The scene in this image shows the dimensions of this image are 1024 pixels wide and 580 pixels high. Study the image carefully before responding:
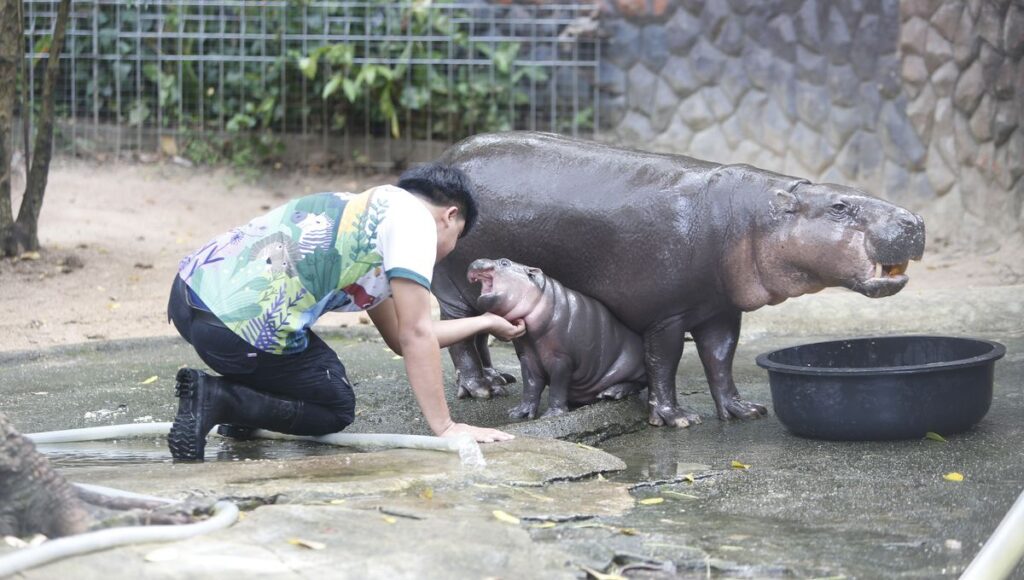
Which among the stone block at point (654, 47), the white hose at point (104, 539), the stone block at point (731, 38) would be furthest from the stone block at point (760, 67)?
the white hose at point (104, 539)

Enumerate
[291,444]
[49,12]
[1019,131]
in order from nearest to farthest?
[291,444] < [1019,131] < [49,12]

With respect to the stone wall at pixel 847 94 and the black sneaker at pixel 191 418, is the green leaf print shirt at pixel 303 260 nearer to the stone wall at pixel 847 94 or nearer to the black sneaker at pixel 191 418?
the black sneaker at pixel 191 418

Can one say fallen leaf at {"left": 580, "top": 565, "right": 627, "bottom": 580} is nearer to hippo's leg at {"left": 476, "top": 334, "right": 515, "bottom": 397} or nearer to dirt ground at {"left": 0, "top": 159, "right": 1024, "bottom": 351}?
hippo's leg at {"left": 476, "top": 334, "right": 515, "bottom": 397}

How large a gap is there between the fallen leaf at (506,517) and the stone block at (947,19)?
830 cm

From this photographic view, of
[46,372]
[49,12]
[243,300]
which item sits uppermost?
[49,12]

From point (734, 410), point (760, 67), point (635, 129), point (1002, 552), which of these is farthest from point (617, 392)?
point (635, 129)

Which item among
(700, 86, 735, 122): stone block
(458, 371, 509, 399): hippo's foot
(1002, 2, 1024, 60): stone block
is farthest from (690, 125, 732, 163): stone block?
(458, 371, 509, 399): hippo's foot

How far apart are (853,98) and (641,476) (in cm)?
808

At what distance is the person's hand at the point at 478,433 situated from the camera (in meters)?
4.71

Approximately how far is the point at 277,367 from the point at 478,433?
79cm

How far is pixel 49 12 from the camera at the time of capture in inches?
524

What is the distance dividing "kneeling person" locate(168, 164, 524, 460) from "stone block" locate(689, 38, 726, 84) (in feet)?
26.6

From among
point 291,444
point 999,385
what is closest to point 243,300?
point 291,444

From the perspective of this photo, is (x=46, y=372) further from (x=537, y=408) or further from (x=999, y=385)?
(x=999, y=385)
